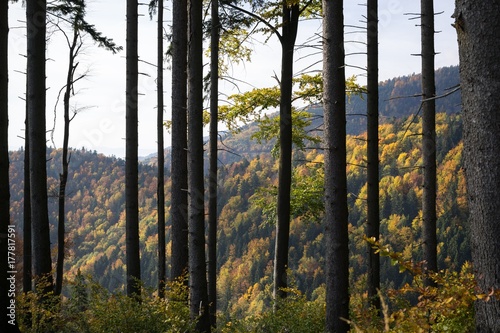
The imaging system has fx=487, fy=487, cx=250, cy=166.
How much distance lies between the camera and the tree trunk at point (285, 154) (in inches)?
383

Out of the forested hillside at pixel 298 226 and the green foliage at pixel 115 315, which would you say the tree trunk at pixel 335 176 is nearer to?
the green foliage at pixel 115 315

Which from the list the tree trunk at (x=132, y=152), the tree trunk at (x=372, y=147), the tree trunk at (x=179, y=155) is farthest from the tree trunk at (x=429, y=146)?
the tree trunk at (x=132, y=152)

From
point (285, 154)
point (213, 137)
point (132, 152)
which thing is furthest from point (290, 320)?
point (213, 137)

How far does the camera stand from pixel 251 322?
22.8 ft

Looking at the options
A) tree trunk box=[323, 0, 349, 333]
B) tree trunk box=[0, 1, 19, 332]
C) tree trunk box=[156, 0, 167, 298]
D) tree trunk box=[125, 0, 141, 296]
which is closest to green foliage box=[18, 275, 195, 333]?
tree trunk box=[0, 1, 19, 332]

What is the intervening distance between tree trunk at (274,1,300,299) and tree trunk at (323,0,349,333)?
4.05 meters

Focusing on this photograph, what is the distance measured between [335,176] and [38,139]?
5.09 m

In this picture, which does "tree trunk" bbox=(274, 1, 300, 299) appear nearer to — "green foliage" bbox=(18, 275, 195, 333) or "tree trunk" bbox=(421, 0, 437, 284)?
"tree trunk" bbox=(421, 0, 437, 284)

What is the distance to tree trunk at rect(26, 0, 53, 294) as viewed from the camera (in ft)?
26.0

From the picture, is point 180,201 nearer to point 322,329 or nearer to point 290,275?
point 290,275

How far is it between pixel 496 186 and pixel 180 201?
19.0 feet

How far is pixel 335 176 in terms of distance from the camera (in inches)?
221

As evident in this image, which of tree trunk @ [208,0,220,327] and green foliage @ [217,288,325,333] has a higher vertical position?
tree trunk @ [208,0,220,327]

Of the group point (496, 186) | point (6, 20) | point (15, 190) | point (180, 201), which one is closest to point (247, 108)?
point (180, 201)
